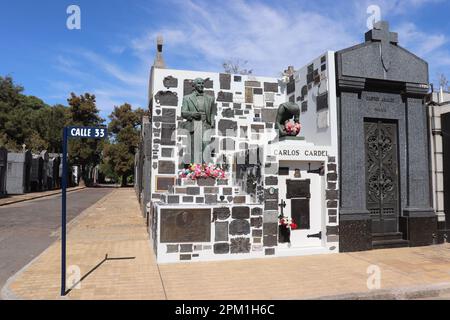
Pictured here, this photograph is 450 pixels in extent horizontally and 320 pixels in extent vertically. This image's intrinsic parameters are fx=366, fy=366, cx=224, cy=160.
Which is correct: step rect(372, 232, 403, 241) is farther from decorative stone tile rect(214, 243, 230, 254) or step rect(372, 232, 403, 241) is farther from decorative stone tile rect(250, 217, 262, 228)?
decorative stone tile rect(214, 243, 230, 254)

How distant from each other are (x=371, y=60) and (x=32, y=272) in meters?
8.45

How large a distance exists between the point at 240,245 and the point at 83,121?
42.1 meters

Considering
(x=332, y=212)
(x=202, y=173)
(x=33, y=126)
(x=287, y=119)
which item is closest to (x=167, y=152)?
(x=202, y=173)

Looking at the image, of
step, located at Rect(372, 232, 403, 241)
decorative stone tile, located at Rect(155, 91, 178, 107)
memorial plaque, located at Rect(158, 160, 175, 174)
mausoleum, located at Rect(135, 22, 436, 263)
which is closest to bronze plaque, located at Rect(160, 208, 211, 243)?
mausoleum, located at Rect(135, 22, 436, 263)

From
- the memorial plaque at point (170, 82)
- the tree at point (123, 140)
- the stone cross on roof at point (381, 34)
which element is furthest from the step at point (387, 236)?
the tree at point (123, 140)

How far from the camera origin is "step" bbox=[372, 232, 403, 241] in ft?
28.6

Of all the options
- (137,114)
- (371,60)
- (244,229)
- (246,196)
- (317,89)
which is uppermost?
(137,114)

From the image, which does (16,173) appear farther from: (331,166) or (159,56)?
(331,166)

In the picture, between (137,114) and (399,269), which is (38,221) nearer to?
(399,269)

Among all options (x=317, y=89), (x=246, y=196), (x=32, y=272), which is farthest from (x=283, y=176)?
(x=32, y=272)

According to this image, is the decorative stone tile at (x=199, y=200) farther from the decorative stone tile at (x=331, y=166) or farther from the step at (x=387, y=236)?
the step at (x=387, y=236)

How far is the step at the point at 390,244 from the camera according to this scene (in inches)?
338

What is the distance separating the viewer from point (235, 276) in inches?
241

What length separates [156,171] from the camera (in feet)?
34.2
